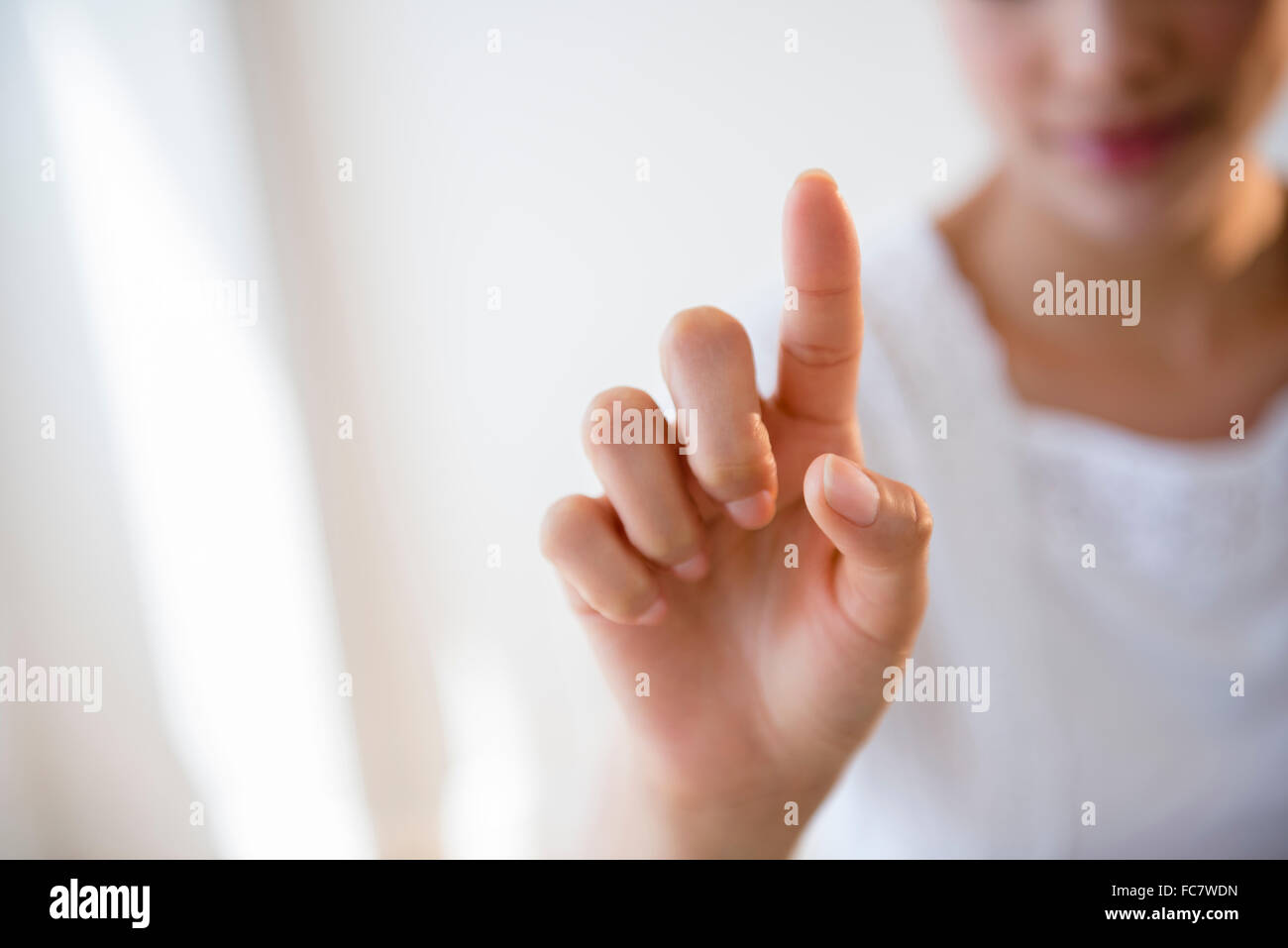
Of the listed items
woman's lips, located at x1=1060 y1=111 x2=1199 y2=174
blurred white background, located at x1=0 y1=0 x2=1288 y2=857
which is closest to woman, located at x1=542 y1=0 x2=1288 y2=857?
woman's lips, located at x1=1060 y1=111 x2=1199 y2=174

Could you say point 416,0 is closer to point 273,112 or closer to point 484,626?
point 273,112

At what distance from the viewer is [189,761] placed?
0.67 m

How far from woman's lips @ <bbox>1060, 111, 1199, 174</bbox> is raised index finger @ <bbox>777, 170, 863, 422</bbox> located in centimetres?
26

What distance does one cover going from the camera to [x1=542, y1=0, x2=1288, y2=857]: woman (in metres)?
0.36

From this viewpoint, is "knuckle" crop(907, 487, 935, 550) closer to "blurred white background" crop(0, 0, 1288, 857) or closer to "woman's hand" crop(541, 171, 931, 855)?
"woman's hand" crop(541, 171, 931, 855)

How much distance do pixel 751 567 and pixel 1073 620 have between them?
28cm

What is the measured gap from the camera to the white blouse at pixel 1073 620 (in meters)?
0.50

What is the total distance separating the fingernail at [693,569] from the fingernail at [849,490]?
7cm

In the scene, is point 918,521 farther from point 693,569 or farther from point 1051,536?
point 1051,536

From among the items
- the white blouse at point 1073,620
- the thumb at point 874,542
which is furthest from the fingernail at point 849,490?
the white blouse at point 1073,620
